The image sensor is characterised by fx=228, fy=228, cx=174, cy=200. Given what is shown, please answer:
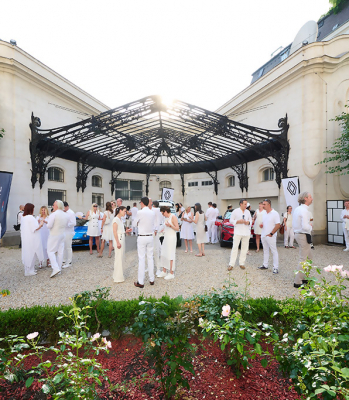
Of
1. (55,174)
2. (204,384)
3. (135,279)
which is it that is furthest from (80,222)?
(204,384)

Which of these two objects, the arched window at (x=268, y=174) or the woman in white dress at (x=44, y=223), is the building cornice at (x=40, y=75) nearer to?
the woman in white dress at (x=44, y=223)

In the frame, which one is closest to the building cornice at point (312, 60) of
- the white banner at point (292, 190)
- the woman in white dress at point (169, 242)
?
the white banner at point (292, 190)

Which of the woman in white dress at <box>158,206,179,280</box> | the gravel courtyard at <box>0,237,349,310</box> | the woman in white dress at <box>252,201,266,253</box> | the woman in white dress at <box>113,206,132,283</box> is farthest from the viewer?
the woman in white dress at <box>252,201,266,253</box>

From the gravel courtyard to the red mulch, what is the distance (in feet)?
4.36

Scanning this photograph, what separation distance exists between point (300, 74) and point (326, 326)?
12.9m

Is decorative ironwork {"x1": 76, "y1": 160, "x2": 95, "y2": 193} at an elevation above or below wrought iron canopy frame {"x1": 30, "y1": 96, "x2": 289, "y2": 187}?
below

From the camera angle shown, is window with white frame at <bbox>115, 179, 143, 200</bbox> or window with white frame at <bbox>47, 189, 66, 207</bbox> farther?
window with white frame at <bbox>115, 179, 143, 200</bbox>

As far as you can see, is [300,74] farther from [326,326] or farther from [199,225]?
[326,326]

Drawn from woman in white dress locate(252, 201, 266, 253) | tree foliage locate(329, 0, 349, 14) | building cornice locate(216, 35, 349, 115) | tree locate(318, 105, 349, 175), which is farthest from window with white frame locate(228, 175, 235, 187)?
tree foliage locate(329, 0, 349, 14)

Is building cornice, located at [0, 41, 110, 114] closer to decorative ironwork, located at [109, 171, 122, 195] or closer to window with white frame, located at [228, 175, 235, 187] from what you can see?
decorative ironwork, located at [109, 171, 122, 195]

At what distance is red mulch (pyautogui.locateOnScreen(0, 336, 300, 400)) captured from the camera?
221 cm

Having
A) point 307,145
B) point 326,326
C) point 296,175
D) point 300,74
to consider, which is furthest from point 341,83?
point 326,326

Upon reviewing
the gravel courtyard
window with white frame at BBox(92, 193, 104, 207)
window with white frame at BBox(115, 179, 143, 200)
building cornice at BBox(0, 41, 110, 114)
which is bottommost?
the gravel courtyard

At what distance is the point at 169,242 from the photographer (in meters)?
5.98
